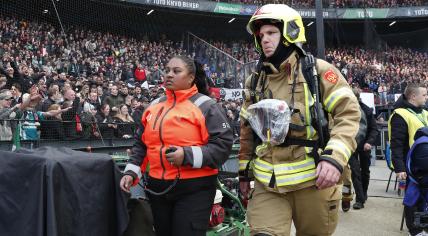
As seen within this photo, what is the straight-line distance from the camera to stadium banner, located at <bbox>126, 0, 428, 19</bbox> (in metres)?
22.5

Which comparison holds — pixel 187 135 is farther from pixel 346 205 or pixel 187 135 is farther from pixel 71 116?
pixel 71 116

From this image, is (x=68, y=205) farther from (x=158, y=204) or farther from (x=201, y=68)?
(x=201, y=68)

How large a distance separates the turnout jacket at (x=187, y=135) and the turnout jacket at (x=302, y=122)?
0.27 m

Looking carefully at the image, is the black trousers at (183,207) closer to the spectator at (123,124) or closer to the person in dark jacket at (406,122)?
the person in dark jacket at (406,122)

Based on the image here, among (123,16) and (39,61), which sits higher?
(123,16)

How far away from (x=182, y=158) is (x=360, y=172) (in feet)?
15.4

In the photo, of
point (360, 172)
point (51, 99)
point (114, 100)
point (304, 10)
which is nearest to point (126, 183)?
point (360, 172)

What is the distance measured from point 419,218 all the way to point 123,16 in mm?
18987

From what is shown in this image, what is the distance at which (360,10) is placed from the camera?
28.8 meters

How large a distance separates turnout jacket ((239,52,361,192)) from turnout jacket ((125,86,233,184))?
0.27m

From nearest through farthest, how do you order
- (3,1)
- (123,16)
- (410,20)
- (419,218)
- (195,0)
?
(419,218) < (3,1) < (123,16) < (195,0) < (410,20)

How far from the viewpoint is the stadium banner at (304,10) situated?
887 inches

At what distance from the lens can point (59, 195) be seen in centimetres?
226

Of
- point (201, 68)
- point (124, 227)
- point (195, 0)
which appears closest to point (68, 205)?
point (124, 227)
